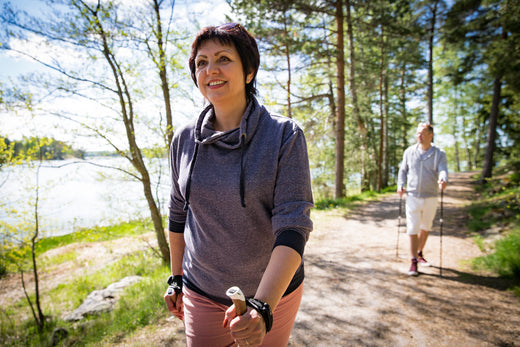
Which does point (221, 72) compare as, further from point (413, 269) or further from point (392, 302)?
point (413, 269)

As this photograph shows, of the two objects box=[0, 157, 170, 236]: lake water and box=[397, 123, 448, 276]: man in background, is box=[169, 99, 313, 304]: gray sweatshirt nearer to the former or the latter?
box=[397, 123, 448, 276]: man in background

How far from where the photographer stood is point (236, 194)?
129 cm

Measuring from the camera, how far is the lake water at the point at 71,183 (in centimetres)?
551

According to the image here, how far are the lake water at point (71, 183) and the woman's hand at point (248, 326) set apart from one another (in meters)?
5.95

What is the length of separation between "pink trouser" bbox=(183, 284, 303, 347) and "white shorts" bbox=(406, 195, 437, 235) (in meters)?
3.87

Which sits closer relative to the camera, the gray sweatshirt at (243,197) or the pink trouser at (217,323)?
the gray sweatshirt at (243,197)

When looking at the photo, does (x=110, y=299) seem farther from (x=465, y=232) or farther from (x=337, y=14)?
(x=337, y=14)

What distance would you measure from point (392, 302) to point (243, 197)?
3519mm

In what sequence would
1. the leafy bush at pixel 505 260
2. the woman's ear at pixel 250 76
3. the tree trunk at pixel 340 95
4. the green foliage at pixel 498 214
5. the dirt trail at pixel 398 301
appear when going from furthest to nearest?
the tree trunk at pixel 340 95 < the green foliage at pixel 498 214 < the leafy bush at pixel 505 260 < the dirt trail at pixel 398 301 < the woman's ear at pixel 250 76

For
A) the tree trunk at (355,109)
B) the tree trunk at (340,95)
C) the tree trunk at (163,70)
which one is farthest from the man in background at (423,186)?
the tree trunk at (355,109)

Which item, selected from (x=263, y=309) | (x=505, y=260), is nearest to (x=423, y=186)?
(x=505, y=260)

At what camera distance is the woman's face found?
1420 millimetres

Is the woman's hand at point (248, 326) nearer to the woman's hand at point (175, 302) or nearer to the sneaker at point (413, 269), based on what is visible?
the woman's hand at point (175, 302)

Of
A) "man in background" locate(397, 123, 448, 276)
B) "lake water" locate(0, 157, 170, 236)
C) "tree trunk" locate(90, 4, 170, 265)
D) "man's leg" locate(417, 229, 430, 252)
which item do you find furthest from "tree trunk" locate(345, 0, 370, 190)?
"tree trunk" locate(90, 4, 170, 265)
